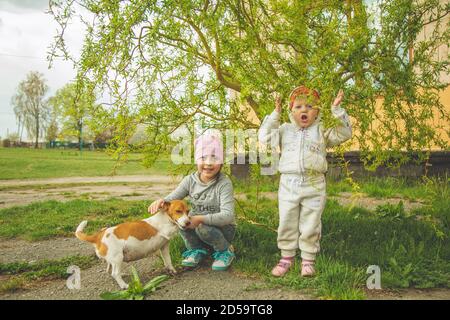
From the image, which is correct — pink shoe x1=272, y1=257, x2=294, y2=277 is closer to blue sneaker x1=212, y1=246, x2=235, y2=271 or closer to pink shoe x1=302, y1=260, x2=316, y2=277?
pink shoe x1=302, y1=260, x2=316, y2=277

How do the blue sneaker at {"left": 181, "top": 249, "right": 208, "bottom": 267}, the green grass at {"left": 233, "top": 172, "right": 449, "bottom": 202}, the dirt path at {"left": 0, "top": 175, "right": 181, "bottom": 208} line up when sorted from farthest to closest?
the dirt path at {"left": 0, "top": 175, "right": 181, "bottom": 208} < the green grass at {"left": 233, "top": 172, "right": 449, "bottom": 202} < the blue sneaker at {"left": 181, "top": 249, "right": 208, "bottom": 267}

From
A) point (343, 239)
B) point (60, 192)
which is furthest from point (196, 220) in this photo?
point (60, 192)

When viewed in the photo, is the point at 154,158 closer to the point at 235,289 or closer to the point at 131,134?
the point at 131,134

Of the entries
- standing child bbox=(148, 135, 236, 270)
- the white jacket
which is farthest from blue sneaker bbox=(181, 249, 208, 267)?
the white jacket

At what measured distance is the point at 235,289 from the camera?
3.04 m

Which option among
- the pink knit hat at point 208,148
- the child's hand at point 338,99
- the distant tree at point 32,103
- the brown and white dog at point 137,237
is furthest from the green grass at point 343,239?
the distant tree at point 32,103

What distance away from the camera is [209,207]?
3582 millimetres

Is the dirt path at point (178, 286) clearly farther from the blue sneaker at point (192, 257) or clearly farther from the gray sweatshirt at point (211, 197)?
the gray sweatshirt at point (211, 197)

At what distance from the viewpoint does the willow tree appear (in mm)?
3340

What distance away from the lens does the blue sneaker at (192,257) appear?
→ 138 inches

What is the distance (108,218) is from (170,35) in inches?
123

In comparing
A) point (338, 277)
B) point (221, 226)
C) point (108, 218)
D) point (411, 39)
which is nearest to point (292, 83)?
point (411, 39)

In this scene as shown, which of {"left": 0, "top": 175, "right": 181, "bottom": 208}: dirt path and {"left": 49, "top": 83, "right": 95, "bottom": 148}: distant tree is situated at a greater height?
{"left": 49, "top": 83, "right": 95, "bottom": 148}: distant tree

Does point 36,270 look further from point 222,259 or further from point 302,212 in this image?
point 302,212
